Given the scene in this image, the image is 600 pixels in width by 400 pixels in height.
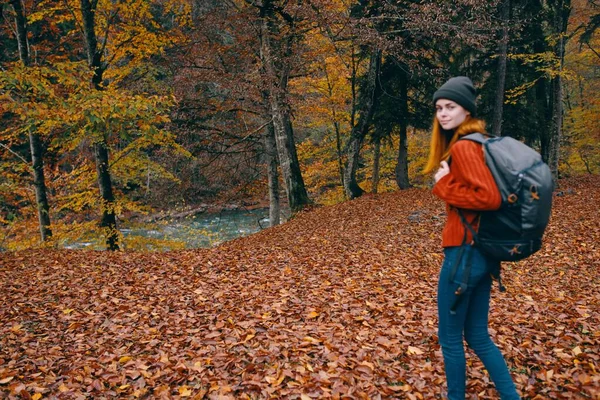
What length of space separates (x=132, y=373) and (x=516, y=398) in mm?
3178

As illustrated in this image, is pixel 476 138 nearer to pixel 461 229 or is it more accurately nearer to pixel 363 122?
pixel 461 229

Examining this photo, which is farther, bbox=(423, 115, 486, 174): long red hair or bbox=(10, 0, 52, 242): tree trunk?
bbox=(10, 0, 52, 242): tree trunk

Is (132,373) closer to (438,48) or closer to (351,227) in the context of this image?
(351,227)

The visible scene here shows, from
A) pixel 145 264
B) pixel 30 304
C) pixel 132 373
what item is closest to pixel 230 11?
pixel 145 264

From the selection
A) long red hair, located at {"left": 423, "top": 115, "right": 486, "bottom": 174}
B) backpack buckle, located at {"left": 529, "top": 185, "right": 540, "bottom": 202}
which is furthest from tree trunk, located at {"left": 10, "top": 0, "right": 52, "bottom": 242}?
backpack buckle, located at {"left": 529, "top": 185, "right": 540, "bottom": 202}

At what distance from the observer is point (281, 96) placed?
474 inches

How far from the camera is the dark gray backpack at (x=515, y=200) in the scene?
203cm

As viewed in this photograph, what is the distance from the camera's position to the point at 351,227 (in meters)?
10.6

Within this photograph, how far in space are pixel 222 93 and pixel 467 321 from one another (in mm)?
13473

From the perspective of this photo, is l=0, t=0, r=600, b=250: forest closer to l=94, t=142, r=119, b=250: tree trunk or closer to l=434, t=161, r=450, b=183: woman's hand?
l=94, t=142, r=119, b=250: tree trunk

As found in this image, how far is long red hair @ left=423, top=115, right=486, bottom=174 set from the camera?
7.50 ft

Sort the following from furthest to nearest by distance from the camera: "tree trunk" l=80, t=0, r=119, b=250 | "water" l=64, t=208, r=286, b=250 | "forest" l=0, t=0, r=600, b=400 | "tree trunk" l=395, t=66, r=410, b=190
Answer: "water" l=64, t=208, r=286, b=250, "tree trunk" l=395, t=66, r=410, b=190, "tree trunk" l=80, t=0, r=119, b=250, "forest" l=0, t=0, r=600, b=400

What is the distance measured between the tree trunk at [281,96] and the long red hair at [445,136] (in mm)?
9668

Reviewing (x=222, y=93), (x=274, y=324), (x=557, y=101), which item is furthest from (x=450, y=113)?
(x=557, y=101)
